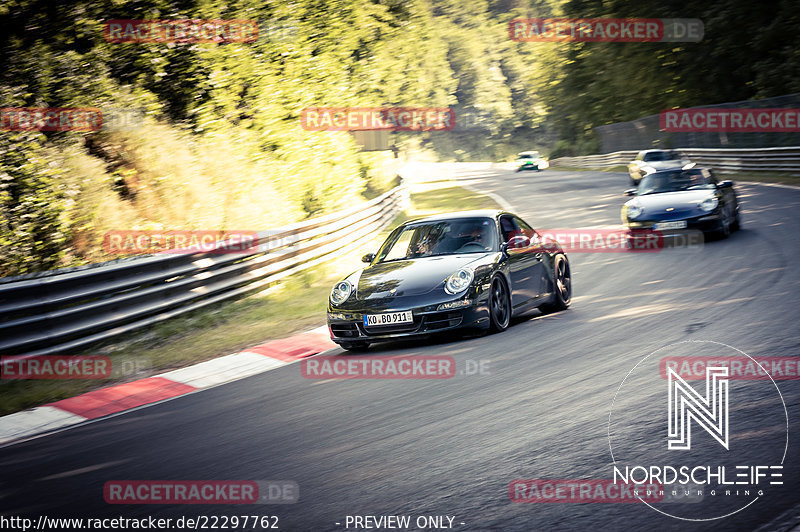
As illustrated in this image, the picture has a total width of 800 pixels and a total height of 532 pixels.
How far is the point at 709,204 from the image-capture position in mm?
15500

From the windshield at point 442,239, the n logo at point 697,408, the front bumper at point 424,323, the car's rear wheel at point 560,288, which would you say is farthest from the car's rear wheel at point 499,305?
the n logo at point 697,408

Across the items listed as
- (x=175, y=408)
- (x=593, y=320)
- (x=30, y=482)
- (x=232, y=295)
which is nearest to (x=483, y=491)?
(x=30, y=482)

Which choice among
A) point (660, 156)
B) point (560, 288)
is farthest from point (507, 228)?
point (660, 156)

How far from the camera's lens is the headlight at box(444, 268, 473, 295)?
8.69 meters

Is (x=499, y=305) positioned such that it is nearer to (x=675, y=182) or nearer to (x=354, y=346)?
(x=354, y=346)

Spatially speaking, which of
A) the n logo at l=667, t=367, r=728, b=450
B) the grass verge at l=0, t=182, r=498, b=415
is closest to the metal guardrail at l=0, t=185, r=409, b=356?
the grass verge at l=0, t=182, r=498, b=415

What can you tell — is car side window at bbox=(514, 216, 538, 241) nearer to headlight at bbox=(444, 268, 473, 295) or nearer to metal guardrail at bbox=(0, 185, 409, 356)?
headlight at bbox=(444, 268, 473, 295)

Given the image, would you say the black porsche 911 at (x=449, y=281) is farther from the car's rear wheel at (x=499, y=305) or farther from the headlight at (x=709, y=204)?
the headlight at (x=709, y=204)

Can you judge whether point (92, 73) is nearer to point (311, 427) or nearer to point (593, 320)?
point (593, 320)

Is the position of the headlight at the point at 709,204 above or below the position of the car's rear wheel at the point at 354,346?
above

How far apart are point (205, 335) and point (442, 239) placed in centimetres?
337

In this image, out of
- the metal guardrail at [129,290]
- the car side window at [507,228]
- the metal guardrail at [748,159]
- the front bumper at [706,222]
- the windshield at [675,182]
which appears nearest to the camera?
the metal guardrail at [129,290]

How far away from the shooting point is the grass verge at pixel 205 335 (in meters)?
8.50

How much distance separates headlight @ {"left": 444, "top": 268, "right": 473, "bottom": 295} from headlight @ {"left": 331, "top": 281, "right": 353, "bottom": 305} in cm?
111
